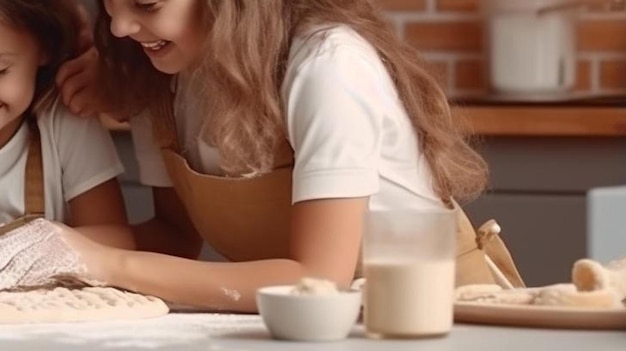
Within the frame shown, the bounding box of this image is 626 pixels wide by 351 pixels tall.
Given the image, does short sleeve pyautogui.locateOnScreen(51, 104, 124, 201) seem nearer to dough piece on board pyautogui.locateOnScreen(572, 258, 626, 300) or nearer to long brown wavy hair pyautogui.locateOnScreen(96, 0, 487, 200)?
long brown wavy hair pyautogui.locateOnScreen(96, 0, 487, 200)

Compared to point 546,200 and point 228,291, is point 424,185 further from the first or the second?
point 546,200

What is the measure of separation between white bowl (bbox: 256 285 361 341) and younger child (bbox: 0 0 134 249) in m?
0.69

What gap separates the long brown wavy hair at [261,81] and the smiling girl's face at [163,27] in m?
0.02

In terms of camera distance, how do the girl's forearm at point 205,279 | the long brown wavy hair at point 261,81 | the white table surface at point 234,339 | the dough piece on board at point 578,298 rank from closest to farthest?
the white table surface at point 234,339
the dough piece on board at point 578,298
the girl's forearm at point 205,279
the long brown wavy hair at point 261,81

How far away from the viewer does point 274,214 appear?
68.5 inches

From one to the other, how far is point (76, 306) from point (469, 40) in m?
1.85

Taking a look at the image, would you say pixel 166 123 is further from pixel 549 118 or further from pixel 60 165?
pixel 549 118

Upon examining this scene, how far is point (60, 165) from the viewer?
193cm

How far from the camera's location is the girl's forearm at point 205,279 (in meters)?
1.53

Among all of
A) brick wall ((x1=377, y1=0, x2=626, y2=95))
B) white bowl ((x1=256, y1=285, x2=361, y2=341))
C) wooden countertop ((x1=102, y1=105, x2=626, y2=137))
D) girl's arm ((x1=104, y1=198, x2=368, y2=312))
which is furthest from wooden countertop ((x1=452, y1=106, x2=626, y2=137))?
white bowl ((x1=256, y1=285, x2=361, y2=341))

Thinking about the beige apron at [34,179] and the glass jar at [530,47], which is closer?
the beige apron at [34,179]

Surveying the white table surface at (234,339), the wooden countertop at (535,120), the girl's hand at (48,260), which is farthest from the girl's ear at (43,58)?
the wooden countertop at (535,120)

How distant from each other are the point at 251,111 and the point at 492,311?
46cm

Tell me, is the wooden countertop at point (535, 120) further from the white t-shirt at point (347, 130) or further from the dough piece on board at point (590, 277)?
the dough piece on board at point (590, 277)
